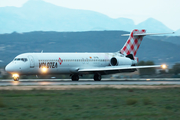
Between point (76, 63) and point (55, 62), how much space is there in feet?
9.92

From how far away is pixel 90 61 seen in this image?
43.3 m

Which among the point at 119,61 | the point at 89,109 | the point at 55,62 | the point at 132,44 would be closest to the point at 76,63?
the point at 55,62

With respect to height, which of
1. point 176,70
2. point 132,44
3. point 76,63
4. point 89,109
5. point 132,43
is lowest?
point 89,109

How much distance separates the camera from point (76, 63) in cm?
4169

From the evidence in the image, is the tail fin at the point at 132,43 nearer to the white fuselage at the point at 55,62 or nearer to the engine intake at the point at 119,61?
the engine intake at the point at 119,61

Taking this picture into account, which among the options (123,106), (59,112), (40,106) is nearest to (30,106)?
(40,106)

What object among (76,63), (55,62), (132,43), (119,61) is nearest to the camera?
(55,62)

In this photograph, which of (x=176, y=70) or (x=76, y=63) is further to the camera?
(x=176, y=70)

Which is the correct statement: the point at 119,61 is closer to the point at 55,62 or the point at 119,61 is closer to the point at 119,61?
the point at 119,61

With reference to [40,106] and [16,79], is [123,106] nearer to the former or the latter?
[40,106]

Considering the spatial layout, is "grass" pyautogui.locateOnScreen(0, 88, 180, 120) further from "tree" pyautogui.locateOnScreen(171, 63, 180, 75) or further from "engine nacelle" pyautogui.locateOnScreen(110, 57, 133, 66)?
"tree" pyautogui.locateOnScreen(171, 63, 180, 75)

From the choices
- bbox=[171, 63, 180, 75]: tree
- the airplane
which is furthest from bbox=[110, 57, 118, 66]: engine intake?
bbox=[171, 63, 180, 75]: tree

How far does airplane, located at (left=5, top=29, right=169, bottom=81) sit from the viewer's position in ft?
126

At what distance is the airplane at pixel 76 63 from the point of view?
38.3 m
